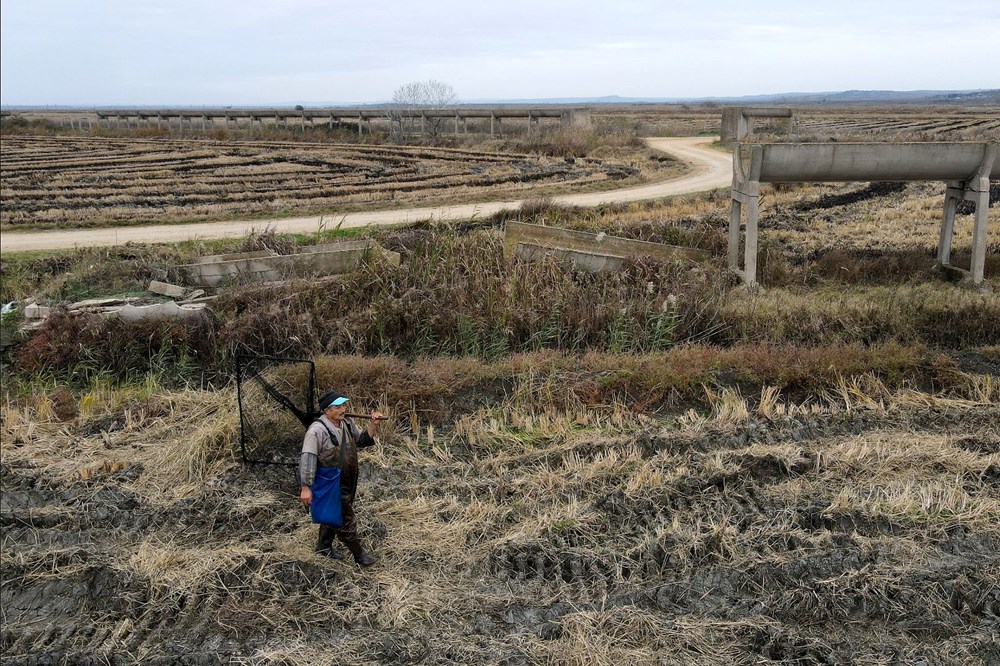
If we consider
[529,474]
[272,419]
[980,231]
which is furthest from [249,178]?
[529,474]

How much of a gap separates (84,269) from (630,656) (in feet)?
38.4

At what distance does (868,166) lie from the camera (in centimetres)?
1309

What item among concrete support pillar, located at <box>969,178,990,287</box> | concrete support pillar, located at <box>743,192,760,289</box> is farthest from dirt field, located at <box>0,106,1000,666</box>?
concrete support pillar, located at <box>969,178,990,287</box>

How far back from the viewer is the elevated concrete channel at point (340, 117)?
4341 cm

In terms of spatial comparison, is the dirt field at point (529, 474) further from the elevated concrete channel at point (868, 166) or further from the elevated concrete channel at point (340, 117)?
the elevated concrete channel at point (340, 117)

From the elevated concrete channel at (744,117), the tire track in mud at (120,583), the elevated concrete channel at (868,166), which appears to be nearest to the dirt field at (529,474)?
the tire track in mud at (120,583)

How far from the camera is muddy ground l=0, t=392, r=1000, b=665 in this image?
5742 mm

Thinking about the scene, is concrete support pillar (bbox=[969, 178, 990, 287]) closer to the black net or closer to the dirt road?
the dirt road

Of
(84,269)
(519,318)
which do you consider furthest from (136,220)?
(519,318)

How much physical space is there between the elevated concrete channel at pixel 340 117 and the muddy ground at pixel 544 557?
35751 mm

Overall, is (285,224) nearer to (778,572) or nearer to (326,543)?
(326,543)

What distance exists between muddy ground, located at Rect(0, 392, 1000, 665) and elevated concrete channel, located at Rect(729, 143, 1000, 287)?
5551mm

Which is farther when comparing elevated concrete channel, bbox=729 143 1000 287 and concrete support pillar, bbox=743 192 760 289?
concrete support pillar, bbox=743 192 760 289

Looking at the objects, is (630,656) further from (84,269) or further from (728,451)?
(84,269)
